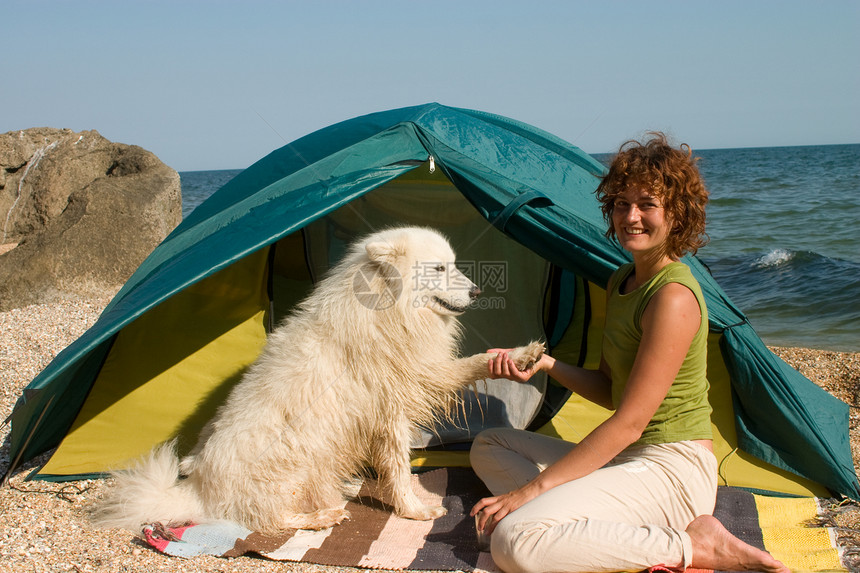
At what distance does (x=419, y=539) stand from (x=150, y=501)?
1197mm

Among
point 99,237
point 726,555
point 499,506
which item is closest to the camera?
point 726,555

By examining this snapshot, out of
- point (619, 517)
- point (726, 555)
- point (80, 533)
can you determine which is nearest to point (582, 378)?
point (619, 517)

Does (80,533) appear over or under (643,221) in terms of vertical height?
under

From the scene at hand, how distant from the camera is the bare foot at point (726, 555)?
2160mm

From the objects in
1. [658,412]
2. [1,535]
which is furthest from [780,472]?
[1,535]

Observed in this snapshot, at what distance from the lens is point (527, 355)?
8.66 ft

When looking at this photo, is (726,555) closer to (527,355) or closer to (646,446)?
(646,446)

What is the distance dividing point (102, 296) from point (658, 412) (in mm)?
6424

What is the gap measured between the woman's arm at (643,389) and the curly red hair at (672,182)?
0.26 metres

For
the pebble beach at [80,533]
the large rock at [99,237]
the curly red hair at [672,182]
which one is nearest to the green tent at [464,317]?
the pebble beach at [80,533]

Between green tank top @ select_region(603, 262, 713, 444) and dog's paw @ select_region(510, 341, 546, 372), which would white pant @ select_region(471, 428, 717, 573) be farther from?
dog's paw @ select_region(510, 341, 546, 372)

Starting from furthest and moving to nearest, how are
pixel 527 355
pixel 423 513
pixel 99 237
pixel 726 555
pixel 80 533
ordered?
pixel 99 237 < pixel 423 513 < pixel 80 533 < pixel 527 355 < pixel 726 555

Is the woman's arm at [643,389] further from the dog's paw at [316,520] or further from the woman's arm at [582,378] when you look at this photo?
the dog's paw at [316,520]

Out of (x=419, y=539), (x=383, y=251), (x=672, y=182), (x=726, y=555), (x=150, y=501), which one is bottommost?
(x=419, y=539)
